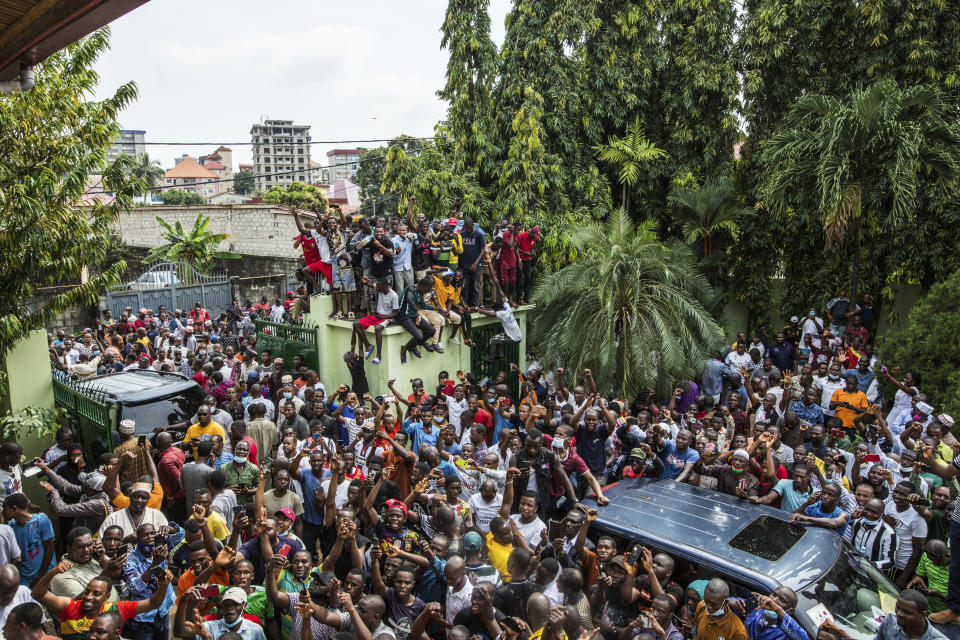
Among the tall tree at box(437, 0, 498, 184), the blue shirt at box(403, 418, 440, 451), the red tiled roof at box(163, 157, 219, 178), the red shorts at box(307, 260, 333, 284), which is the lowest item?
the blue shirt at box(403, 418, 440, 451)

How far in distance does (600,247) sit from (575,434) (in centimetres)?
492

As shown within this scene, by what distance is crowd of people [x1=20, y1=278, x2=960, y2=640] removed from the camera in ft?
14.4

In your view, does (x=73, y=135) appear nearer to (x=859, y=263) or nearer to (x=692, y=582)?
(x=692, y=582)

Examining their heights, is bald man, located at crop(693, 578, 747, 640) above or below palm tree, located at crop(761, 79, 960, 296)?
below

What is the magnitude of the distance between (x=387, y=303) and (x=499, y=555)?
Answer: 5615 mm

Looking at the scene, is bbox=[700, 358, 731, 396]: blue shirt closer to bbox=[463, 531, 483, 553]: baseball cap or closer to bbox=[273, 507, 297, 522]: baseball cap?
bbox=[463, 531, 483, 553]: baseball cap

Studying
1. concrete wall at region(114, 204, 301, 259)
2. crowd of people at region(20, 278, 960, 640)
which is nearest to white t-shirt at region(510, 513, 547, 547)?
crowd of people at region(20, 278, 960, 640)

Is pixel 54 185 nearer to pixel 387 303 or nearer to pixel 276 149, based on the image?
pixel 387 303

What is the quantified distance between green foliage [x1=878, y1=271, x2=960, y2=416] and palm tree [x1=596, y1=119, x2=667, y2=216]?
6.31m

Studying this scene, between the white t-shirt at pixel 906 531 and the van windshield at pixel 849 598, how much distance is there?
32.8 inches

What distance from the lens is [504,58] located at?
15281 millimetres

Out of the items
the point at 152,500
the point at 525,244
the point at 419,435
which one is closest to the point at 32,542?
the point at 152,500

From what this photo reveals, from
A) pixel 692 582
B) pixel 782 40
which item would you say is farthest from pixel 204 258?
pixel 692 582

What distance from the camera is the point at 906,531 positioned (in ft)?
19.1
